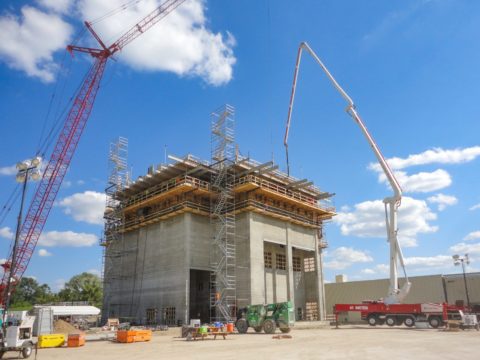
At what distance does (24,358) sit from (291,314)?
18.3 metres

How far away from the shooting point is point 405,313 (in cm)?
3838

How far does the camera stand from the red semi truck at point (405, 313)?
36.6 metres

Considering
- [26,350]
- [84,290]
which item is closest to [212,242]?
[26,350]

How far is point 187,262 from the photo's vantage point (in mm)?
40594

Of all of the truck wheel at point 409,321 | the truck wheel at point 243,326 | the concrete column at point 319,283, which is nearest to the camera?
the truck wheel at point 243,326

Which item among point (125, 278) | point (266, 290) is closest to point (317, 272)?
point (266, 290)

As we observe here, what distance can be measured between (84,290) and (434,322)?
72058mm

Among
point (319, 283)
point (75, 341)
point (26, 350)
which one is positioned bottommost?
point (75, 341)

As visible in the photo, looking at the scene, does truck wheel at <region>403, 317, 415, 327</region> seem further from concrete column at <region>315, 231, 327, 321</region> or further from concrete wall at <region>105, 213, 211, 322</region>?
concrete wall at <region>105, 213, 211, 322</region>

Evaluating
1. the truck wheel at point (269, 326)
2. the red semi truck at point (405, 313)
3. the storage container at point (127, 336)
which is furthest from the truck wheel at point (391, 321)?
the storage container at point (127, 336)

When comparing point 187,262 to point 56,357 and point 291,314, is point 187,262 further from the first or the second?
point 56,357

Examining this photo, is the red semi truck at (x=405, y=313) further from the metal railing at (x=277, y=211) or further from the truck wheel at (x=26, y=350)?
the truck wheel at (x=26, y=350)

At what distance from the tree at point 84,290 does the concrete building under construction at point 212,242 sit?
1475 inches

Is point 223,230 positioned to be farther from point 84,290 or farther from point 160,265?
point 84,290
